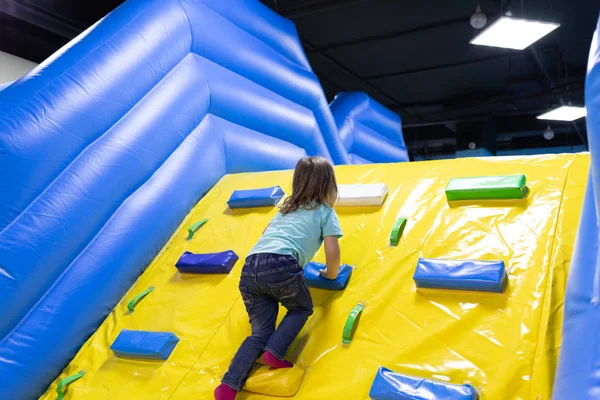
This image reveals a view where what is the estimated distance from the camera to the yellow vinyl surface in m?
1.12

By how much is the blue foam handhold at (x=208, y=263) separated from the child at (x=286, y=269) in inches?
14.3

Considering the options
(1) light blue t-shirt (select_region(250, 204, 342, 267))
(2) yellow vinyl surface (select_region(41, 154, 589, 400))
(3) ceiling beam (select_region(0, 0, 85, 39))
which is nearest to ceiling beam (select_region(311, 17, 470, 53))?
(3) ceiling beam (select_region(0, 0, 85, 39))

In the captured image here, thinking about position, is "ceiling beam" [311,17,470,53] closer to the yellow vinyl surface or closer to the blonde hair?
the yellow vinyl surface

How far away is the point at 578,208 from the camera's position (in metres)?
1.39

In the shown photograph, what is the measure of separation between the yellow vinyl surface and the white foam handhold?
3 centimetres

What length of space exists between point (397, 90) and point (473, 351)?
678 cm

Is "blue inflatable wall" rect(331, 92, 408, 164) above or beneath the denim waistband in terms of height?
above

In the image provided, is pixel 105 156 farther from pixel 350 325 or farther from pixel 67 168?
pixel 350 325

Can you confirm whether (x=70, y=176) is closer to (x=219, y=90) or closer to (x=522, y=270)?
(x=219, y=90)

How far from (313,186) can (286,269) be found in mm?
292

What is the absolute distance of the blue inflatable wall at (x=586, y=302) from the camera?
762mm

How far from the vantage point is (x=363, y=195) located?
5.87ft

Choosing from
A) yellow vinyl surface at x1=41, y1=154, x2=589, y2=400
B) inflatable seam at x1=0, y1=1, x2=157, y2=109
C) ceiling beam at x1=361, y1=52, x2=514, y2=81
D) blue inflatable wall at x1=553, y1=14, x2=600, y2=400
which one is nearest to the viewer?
blue inflatable wall at x1=553, y1=14, x2=600, y2=400

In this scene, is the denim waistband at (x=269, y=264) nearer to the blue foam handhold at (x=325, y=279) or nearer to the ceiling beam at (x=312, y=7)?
the blue foam handhold at (x=325, y=279)
